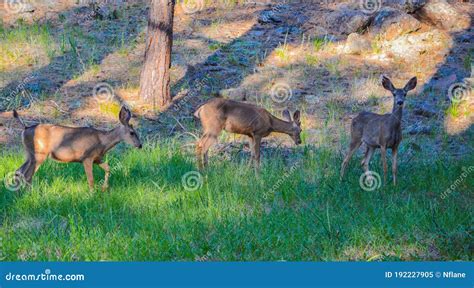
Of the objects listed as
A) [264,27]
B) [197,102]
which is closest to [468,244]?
[197,102]

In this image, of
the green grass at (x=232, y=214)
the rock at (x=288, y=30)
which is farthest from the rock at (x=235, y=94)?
the green grass at (x=232, y=214)

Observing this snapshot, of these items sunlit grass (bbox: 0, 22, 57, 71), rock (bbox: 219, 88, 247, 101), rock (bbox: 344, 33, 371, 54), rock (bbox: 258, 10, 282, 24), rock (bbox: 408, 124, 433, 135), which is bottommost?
rock (bbox: 408, 124, 433, 135)

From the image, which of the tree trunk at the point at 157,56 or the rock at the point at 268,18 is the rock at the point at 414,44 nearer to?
the rock at the point at 268,18

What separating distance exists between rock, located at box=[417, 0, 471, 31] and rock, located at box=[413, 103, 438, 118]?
430cm

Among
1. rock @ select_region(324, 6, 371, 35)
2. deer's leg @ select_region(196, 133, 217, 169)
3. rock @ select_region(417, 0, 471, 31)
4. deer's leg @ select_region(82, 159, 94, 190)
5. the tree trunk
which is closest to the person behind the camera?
deer's leg @ select_region(82, 159, 94, 190)

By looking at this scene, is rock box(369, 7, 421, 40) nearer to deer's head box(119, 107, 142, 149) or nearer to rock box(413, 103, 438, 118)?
rock box(413, 103, 438, 118)

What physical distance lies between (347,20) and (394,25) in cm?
115

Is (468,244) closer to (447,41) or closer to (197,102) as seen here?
(197,102)

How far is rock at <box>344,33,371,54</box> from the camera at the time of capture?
55.9 feet

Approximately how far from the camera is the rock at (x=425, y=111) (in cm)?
1437

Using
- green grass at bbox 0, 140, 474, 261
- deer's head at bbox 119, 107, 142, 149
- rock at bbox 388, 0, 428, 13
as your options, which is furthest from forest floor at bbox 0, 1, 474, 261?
rock at bbox 388, 0, 428, 13

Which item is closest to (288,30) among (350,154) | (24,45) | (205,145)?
(24,45)

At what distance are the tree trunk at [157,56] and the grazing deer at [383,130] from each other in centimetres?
488

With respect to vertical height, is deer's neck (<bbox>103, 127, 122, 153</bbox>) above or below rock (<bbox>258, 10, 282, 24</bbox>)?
below
